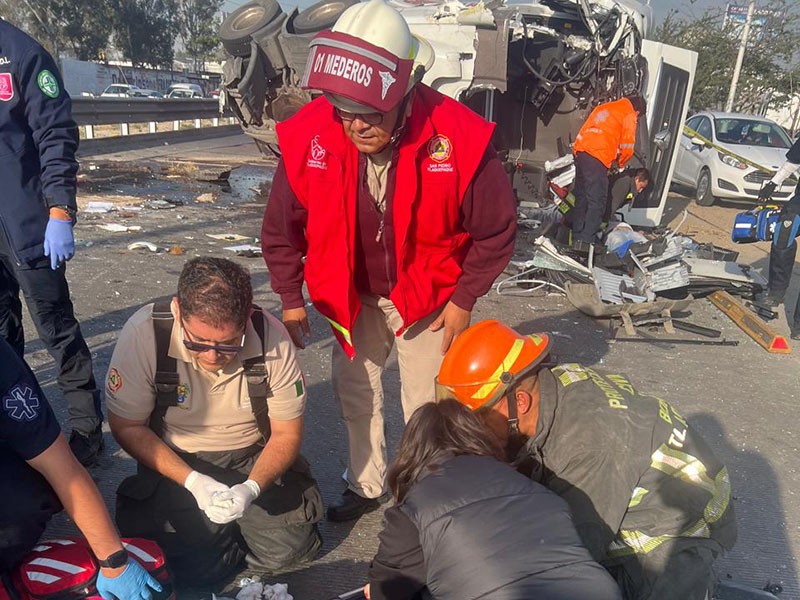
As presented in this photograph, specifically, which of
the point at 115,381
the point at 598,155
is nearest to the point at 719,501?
the point at 115,381

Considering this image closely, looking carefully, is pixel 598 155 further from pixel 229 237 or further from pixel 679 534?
pixel 679 534

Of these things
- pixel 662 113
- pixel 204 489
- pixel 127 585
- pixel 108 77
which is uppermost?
pixel 662 113

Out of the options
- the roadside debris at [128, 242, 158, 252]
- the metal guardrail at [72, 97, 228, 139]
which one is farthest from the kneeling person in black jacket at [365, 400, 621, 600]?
the metal guardrail at [72, 97, 228, 139]

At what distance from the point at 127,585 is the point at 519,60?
7.87 metres

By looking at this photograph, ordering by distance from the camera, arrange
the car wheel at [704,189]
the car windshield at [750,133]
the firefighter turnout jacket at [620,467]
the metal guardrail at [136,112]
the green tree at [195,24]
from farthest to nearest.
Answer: the green tree at [195,24] < the metal guardrail at [136,112] < the car windshield at [750,133] < the car wheel at [704,189] < the firefighter turnout jacket at [620,467]

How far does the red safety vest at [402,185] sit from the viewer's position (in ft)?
7.77

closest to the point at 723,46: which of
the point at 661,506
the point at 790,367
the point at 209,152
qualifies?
the point at 209,152

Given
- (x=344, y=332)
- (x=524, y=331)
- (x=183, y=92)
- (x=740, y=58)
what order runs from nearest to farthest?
(x=344, y=332), (x=524, y=331), (x=740, y=58), (x=183, y=92)

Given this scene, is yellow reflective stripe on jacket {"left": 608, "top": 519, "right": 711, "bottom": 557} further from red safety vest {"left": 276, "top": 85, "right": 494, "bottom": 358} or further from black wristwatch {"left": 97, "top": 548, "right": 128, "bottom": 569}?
black wristwatch {"left": 97, "top": 548, "right": 128, "bottom": 569}

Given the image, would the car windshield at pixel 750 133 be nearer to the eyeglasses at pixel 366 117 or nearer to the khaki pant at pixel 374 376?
the khaki pant at pixel 374 376

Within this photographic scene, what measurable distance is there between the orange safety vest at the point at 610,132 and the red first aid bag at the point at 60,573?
592 centimetres

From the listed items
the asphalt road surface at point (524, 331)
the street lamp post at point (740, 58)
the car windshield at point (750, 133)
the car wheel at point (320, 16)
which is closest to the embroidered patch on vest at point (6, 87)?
the asphalt road surface at point (524, 331)

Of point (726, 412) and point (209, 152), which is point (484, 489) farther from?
point (209, 152)

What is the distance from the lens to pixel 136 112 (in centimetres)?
1695
